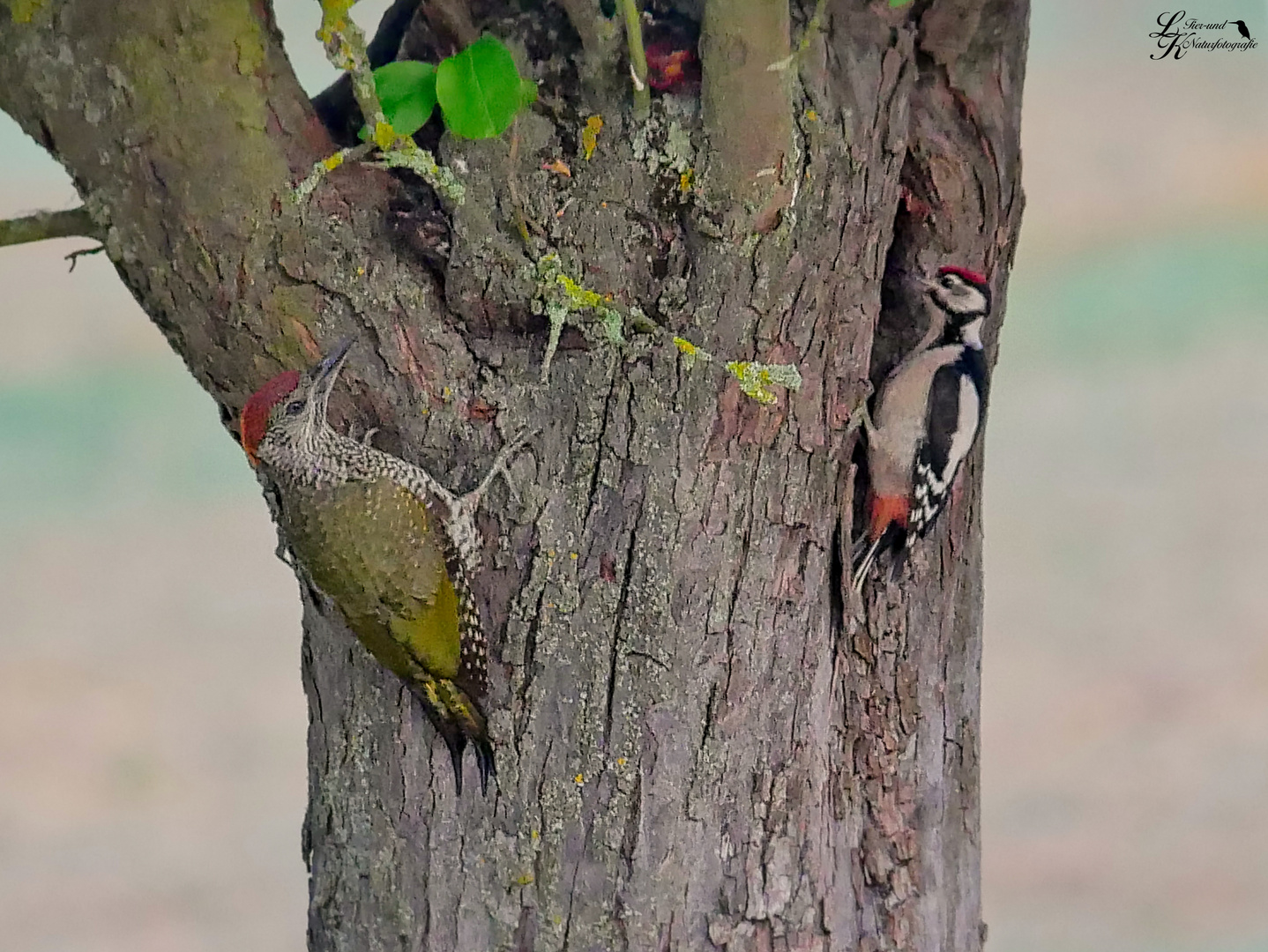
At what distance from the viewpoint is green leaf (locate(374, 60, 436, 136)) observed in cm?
154

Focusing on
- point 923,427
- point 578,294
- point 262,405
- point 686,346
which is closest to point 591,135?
point 578,294

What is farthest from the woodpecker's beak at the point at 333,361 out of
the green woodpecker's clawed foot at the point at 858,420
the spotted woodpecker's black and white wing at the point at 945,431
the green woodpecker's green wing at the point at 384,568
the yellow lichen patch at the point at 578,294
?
the spotted woodpecker's black and white wing at the point at 945,431

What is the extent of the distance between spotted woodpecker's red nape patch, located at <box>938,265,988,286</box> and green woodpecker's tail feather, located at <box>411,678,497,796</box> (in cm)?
101

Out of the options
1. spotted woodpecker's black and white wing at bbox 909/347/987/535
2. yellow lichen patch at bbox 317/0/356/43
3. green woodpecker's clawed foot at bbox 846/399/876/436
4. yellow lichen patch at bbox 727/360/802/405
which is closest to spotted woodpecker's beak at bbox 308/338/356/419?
yellow lichen patch at bbox 317/0/356/43

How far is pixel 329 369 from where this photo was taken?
1.62 metres

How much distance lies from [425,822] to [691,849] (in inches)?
16.2

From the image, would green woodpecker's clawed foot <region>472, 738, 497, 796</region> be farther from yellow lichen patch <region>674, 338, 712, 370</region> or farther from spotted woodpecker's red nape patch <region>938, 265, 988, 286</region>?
spotted woodpecker's red nape patch <region>938, 265, 988, 286</region>

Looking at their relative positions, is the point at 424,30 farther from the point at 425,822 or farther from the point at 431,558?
the point at 425,822

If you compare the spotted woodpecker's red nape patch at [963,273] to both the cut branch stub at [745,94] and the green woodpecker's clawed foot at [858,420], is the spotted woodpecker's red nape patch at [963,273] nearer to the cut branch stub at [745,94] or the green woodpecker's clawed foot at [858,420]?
the green woodpecker's clawed foot at [858,420]

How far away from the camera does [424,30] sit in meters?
1.75

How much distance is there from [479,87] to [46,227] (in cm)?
71

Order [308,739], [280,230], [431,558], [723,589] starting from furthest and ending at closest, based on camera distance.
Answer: [308,739], [431,558], [723,589], [280,230]

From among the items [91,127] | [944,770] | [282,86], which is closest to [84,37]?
[91,127]

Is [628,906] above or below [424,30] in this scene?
below
